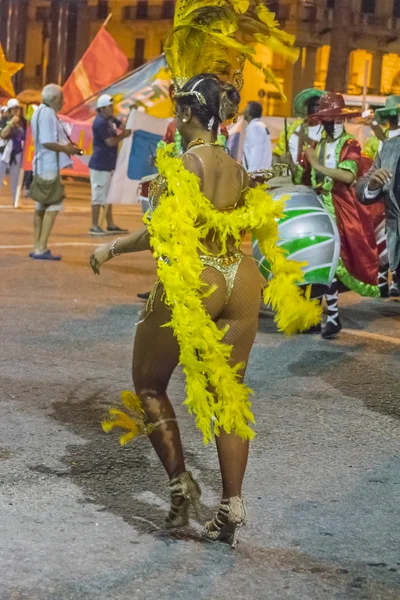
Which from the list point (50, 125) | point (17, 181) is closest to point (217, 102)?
point (50, 125)

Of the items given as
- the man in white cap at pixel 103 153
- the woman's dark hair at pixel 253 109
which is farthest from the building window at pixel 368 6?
the woman's dark hair at pixel 253 109

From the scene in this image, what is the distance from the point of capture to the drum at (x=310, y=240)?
26.7ft

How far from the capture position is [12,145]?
1869 centimetres

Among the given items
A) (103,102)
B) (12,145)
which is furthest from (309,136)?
(12,145)

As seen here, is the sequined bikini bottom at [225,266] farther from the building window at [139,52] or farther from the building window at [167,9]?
the building window at [167,9]

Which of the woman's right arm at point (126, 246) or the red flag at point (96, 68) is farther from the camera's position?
the red flag at point (96, 68)

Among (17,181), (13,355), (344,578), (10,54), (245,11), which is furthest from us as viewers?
(10,54)

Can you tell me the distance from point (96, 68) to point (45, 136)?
1253 cm

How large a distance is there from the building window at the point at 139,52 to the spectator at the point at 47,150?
187 feet

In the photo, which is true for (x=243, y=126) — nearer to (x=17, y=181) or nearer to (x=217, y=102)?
(x=17, y=181)

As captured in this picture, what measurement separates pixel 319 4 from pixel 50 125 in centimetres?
4983

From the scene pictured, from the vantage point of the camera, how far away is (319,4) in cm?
5891

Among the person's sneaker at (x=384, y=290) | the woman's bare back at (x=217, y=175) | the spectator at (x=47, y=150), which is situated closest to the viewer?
the woman's bare back at (x=217, y=175)

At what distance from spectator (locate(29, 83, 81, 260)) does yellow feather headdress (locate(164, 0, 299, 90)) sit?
7.58 meters
